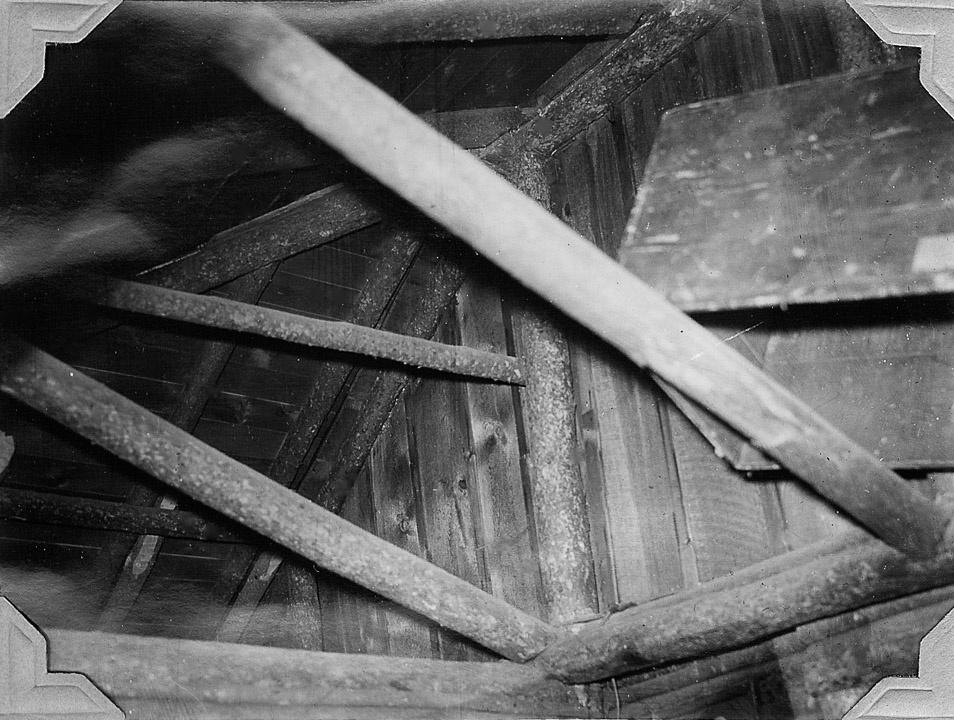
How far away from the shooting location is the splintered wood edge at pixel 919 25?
48.1 inches

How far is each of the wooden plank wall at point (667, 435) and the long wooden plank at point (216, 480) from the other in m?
0.47

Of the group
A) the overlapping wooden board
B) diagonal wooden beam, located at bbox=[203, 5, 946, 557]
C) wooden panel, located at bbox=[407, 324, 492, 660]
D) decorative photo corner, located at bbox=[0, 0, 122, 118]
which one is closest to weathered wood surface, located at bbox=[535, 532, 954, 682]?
diagonal wooden beam, located at bbox=[203, 5, 946, 557]

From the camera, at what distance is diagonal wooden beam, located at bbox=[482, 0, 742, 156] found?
1.49 m

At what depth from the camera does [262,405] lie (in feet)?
7.29

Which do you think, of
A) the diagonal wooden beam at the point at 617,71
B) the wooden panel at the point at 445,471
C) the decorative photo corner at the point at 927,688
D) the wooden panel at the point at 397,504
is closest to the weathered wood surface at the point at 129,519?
the wooden panel at the point at 397,504

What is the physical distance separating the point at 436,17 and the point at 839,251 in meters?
0.76

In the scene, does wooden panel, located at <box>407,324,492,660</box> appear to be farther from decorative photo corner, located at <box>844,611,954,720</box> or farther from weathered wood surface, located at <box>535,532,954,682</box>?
decorative photo corner, located at <box>844,611,954,720</box>

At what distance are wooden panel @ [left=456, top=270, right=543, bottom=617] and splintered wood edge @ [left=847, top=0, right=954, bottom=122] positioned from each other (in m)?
0.87

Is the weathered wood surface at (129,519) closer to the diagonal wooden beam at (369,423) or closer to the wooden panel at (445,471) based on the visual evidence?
the diagonal wooden beam at (369,423)

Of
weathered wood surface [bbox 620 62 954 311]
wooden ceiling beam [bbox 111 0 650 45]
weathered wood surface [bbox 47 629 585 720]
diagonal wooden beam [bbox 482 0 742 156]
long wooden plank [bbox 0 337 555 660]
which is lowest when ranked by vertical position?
weathered wood surface [bbox 47 629 585 720]

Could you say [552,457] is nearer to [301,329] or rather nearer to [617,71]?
[301,329]

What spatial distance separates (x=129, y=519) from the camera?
2.10 meters

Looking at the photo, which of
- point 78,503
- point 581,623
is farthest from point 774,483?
point 78,503

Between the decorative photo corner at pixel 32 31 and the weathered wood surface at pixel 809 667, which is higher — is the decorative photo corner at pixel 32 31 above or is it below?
above
